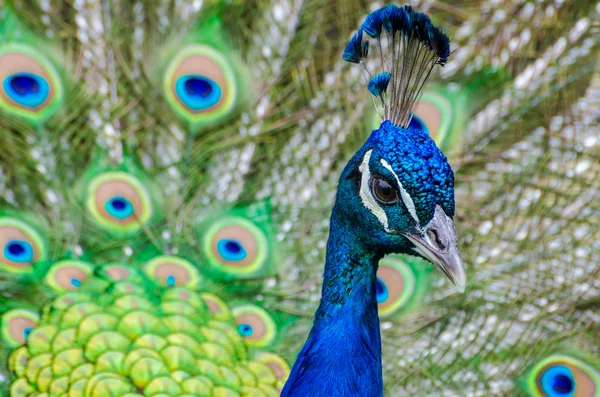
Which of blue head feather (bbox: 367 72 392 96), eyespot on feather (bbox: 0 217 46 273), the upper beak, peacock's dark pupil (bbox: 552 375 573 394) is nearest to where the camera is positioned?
the upper beak

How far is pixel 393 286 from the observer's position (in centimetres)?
151

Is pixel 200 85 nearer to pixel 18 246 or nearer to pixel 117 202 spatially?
pixel 117 202

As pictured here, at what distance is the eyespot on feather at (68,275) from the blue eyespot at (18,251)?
0.22 ft

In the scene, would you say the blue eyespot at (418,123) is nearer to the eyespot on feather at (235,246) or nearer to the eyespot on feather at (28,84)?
the eyespot on feather at (235,246)

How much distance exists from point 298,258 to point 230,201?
209 mm

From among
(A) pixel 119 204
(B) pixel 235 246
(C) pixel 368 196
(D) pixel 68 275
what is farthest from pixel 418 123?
(D) pixel 68 275

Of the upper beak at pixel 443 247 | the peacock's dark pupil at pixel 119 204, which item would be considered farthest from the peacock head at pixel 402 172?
the peacock's dark pupil at pixel 119 204

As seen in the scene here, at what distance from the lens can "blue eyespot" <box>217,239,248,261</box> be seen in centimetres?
153

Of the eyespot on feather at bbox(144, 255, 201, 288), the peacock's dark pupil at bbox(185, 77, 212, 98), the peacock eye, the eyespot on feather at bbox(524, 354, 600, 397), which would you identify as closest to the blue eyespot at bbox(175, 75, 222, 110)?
the peacock's dark pupil at bbox(185, 77, 212, 98)

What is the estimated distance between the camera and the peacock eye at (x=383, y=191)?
35.8 inches

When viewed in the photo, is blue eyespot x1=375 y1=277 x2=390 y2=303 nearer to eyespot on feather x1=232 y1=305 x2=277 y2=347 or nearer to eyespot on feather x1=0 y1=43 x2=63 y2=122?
eyespot on feather x1=232 y1=305 x2=277 y2=347

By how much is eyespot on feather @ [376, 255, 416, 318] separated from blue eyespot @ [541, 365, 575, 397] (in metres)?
0.33

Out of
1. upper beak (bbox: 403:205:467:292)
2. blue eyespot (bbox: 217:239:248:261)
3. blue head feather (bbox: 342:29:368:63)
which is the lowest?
upper beak (bbox: 403:205:467:292)

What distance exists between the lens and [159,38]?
153 centimetres
